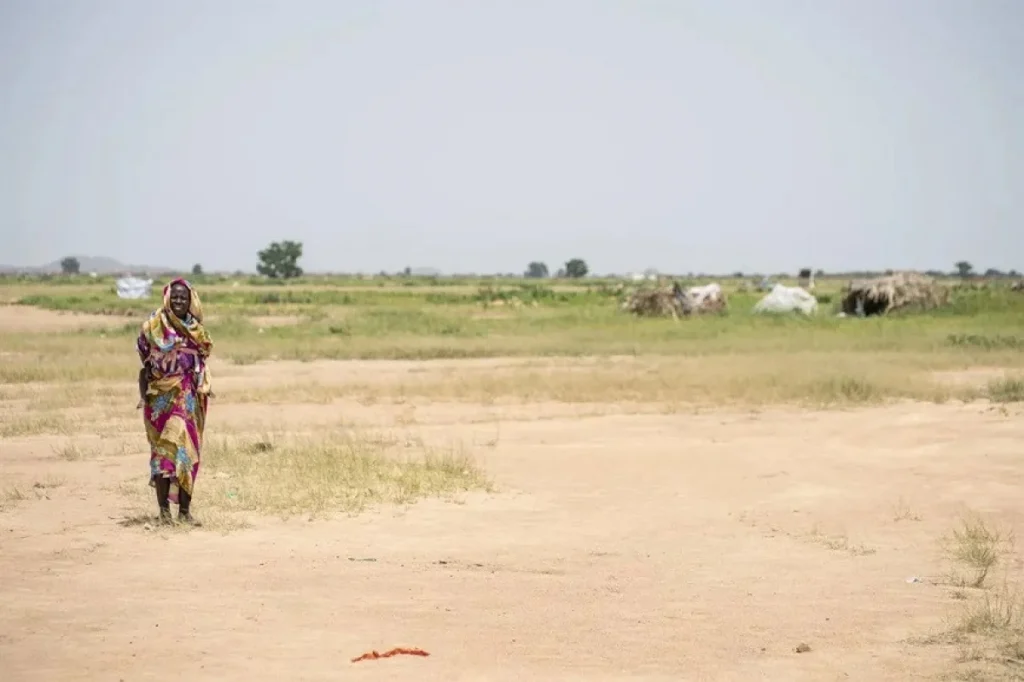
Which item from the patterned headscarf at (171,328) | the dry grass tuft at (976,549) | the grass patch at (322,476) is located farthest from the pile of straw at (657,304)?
the patterned headscarf at (171,328)

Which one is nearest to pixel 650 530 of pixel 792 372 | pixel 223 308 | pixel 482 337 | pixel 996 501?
pixel 996 501

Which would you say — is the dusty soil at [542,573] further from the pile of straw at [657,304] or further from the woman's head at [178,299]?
the pile of straw at [657,304]

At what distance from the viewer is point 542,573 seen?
27.3ft

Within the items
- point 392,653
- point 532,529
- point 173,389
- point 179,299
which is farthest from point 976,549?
point 179,299

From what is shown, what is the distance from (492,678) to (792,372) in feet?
53.0

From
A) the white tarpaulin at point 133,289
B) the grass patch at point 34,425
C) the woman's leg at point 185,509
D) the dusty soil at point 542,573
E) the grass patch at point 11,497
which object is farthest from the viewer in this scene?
the white tarpaulin at point 133,289

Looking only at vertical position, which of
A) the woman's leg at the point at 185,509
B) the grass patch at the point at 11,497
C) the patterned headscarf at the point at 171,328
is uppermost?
the patterned headscarf at the point at 171,328

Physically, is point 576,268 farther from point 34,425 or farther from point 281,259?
point 34,425

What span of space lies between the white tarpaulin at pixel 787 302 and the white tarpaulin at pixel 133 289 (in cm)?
3372

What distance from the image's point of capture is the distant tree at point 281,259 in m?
130

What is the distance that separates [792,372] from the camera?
69.8 ft

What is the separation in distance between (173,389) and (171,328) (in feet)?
1.54

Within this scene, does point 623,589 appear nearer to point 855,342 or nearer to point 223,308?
point 855,342

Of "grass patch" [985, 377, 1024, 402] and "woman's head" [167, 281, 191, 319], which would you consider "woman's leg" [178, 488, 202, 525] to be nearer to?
"woman's head" [167, 281, 191, 319]
